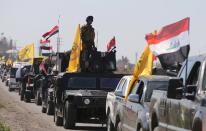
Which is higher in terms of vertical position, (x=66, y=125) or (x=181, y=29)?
(x=181, y=29)

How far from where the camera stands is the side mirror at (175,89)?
32.5 ft

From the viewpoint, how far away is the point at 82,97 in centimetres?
2142

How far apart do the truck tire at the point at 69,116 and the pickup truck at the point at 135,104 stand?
4310mm

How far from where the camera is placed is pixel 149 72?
1541 centimetres

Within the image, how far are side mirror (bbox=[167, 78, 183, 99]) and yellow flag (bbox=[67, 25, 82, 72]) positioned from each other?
48.9ft

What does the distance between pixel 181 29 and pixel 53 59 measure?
79.8ft

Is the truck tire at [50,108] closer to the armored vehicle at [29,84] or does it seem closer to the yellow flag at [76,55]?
the yellow flag at [76,55]

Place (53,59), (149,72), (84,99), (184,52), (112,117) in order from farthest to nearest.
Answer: (53,59)
(84,99)
(112,117)
(149,72)
(184,52)

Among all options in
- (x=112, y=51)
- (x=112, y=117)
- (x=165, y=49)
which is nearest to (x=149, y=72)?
(x=112, y=117)

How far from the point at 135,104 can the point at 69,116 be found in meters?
7.63

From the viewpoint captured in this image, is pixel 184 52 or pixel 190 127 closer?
pixel 190 127

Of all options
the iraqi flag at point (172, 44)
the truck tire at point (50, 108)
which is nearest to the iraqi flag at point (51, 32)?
the truck tire at point (50, 108)

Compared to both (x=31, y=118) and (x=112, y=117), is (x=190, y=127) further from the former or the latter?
(x=31, y=118)

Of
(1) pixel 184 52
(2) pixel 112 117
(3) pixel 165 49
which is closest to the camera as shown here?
(1) pixel 184 52
